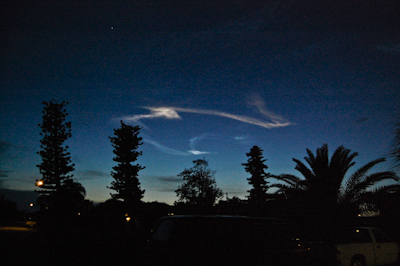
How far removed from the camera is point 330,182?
55.3 feet

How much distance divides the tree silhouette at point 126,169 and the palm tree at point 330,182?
28.0m

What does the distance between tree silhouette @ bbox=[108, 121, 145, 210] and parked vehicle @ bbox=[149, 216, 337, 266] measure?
36.2m

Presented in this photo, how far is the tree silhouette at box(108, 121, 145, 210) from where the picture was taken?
137 ft

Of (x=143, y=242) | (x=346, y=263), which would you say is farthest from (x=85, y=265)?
(x=346, y=263)

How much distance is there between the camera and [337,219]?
16.9 m

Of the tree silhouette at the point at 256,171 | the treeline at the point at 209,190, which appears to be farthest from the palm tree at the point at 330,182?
the tree silhouette at the point at 256,171

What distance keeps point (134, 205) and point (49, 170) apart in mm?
14429

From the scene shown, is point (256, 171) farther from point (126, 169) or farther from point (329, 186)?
point (329, 186)

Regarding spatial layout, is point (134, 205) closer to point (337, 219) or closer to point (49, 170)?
point (49, 170)

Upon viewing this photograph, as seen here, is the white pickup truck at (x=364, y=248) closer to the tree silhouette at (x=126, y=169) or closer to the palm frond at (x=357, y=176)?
the palm frond at (x=357, y=176)

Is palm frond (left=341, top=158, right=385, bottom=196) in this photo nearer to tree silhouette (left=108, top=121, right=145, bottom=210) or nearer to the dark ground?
the dark ground

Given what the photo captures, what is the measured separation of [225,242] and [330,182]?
13.2 m

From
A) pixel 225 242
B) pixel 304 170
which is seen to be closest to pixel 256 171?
pixel 304 170

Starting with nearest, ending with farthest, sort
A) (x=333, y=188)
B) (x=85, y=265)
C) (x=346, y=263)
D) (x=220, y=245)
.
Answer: (x=220, y=245)
(x=346, y=263)
(x=85, y=265)
(x=333, y=188)
